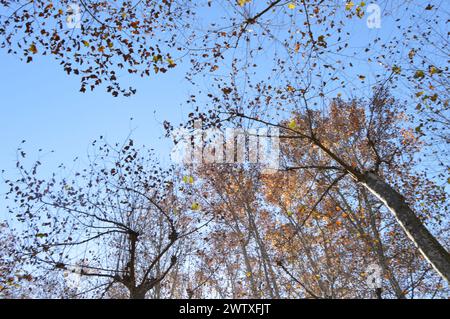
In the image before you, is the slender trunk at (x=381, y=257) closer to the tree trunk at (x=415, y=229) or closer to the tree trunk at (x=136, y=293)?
the tree trunk at (x=415, y=229)

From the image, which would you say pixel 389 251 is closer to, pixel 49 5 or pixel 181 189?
pixel 181 189

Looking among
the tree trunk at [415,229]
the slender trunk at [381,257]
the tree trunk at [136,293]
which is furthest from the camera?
the slender trunk at [381,257]

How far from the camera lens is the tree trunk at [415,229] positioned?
4.21 meters

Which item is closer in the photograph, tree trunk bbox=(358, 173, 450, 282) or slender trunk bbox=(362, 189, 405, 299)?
tree trunk bbox=(358, 173, 450, 282)

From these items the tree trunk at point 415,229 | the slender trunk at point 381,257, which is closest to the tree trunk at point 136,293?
the tree trunk at point 415,229

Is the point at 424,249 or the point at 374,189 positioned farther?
the point at 374,189

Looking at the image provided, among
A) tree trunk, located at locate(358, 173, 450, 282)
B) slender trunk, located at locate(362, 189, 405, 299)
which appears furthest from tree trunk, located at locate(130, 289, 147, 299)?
slender trunk, located at locate(362, 189, 405, 299)

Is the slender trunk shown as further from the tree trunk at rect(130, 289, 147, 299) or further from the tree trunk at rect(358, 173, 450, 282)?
the tree trunk at rect(130, 289, 147, 299)

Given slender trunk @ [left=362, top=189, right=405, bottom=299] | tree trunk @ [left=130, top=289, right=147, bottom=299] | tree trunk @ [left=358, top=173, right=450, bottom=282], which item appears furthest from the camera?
slender trunk @ [left=362, top=189, right=405, bottom=299]

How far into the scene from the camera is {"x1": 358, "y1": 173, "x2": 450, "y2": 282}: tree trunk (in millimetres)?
4215

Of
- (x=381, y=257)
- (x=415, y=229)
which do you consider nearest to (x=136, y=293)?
(x=415, y=229)
